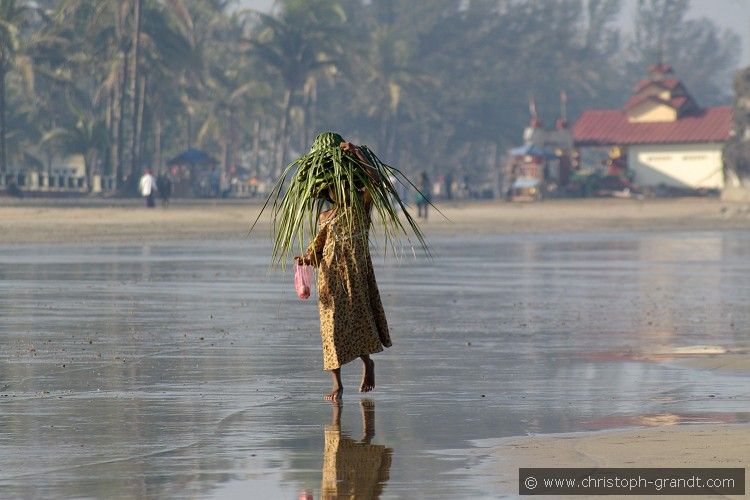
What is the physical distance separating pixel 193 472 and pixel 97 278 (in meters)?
16.6

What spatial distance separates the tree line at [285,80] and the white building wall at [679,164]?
16789 millimetres

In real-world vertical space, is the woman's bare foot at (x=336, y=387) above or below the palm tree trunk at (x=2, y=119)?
below

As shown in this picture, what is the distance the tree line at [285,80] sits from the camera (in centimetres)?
8025

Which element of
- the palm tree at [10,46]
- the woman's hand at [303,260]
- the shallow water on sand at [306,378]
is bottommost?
the shallow water on sand at [306,378]

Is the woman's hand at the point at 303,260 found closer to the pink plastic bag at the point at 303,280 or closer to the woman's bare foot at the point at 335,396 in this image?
the pink plastic bag at the point at 303,280

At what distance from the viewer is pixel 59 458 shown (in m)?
8.79

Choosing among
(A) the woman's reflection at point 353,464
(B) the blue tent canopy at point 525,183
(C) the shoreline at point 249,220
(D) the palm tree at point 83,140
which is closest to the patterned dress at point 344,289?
(A) the woman's reflection at point 353,464

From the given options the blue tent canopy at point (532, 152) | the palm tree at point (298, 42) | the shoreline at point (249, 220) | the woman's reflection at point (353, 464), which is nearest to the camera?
the woman's reflection at point (353, 464)

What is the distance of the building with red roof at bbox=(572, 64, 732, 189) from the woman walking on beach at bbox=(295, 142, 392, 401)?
7456cm

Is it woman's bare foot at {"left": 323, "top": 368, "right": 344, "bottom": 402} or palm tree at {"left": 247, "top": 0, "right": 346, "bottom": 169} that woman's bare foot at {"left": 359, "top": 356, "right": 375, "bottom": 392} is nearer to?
woman's bare foot at {"left": 323, "top": 368, "right": 344, "bottom": 402}

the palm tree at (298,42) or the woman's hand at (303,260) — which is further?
the palm tree at (298,42)

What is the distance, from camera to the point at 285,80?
93.8 m

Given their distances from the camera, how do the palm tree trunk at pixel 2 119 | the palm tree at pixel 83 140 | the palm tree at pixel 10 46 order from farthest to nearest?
the palm tree at pixel 83 140
the palm tree trunk at pixel 2 119
the palm tree at pixel 10 46

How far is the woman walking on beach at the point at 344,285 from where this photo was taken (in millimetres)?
11148
